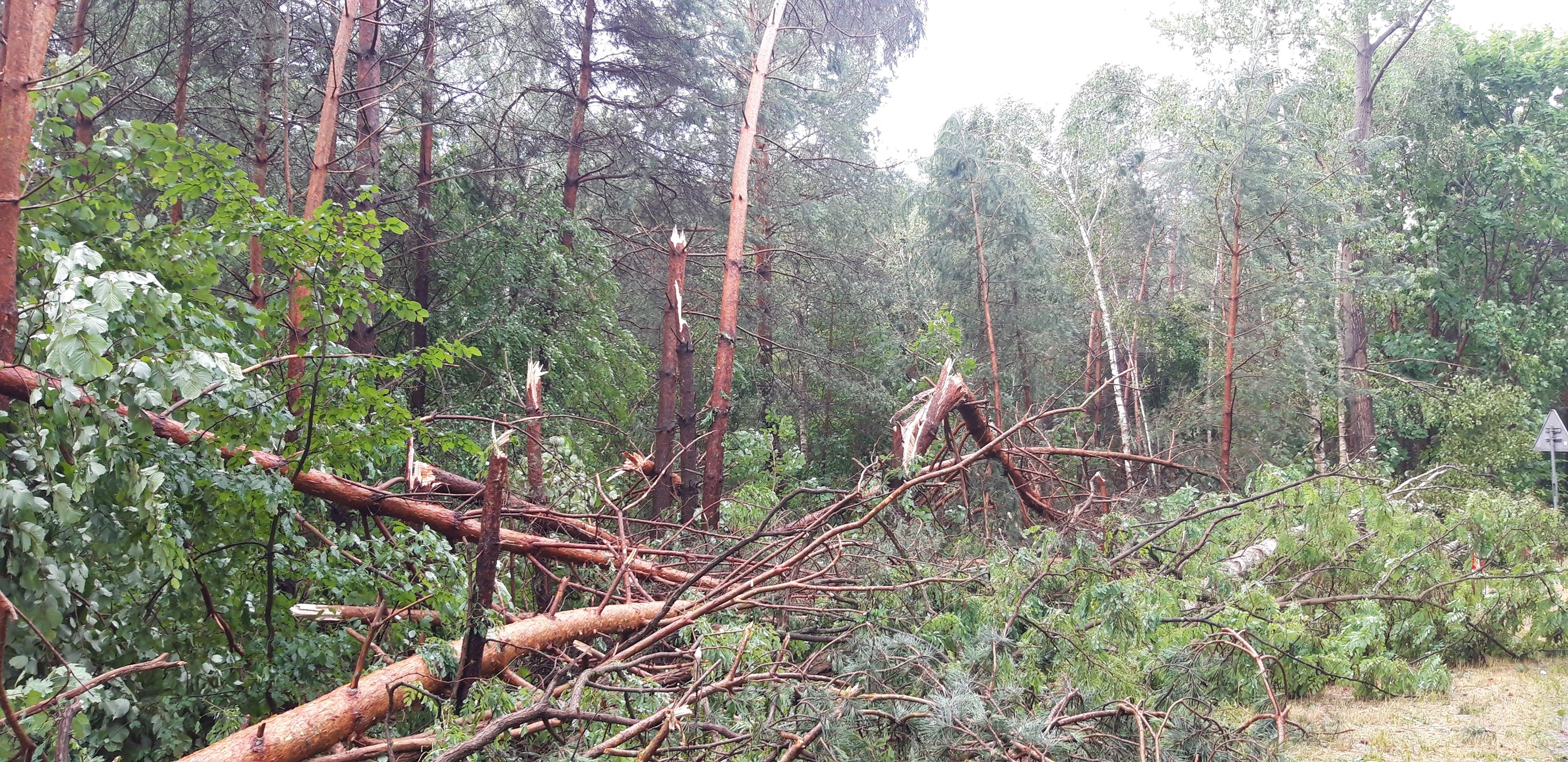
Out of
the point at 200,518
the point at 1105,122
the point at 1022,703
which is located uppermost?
the point at 1105,122

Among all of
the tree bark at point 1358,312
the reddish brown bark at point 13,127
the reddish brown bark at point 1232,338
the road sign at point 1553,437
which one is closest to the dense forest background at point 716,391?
the reddish brown bark at point 13,127

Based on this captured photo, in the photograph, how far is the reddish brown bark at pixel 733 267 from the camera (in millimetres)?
8625

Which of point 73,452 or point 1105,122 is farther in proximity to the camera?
point 1105,122

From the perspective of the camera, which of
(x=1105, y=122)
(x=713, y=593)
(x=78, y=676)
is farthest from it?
(x=1105, y=122)

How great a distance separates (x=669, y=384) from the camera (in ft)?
28.3

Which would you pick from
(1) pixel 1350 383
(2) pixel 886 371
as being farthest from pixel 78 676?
(1) pixel 1350 383

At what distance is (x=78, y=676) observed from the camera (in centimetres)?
229

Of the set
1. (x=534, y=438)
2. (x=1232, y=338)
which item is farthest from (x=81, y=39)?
(x=1232, y=338)

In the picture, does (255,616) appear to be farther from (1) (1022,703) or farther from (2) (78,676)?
(1) (1022,703)

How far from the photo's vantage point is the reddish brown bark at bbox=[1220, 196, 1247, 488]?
38.0 ft

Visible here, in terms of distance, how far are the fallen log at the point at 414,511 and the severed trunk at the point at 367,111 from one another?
284 centimetres

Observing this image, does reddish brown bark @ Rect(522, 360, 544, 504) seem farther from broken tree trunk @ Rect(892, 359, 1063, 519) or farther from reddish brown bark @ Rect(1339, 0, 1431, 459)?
reddish brown bark @ Rect(1339, 0, 1431, 459)

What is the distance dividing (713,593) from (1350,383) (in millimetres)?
14176

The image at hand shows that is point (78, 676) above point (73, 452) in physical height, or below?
below
